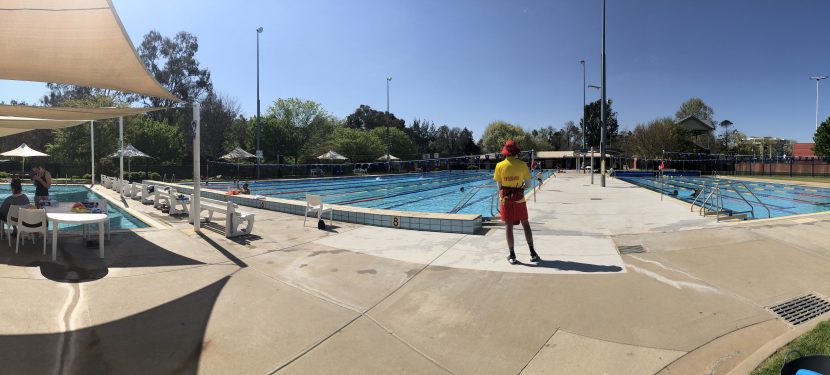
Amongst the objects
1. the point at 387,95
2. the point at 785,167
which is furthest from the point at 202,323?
the point at 785,167

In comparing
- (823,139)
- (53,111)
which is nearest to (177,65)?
(53,111)

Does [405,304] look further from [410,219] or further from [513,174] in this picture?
[410,219]

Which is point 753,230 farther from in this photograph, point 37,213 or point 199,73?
point 199,73

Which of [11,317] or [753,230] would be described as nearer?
[11,317]

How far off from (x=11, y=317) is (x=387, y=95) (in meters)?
51.1

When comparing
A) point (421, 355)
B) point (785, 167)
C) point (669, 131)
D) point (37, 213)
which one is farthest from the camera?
point (669, 131)

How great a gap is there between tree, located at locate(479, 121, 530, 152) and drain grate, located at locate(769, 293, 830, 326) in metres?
76.9

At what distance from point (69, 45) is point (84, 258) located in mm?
3058

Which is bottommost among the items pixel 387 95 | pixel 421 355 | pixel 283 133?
pixel 421 355

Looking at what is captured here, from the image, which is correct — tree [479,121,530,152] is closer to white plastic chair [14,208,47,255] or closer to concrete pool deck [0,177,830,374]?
concrete pool deck [0,177,830,374]

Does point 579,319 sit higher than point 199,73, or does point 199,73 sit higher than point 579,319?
point 199,73

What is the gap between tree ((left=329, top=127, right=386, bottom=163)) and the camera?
49.6m

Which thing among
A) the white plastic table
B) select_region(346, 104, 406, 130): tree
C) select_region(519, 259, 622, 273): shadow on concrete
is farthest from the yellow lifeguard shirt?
select_region(346, 104, 406, 130): tree

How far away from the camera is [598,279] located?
4988 mm
